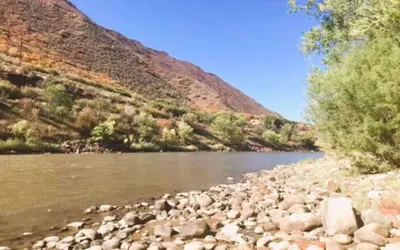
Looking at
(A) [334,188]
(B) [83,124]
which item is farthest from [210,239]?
(B) [83,124]

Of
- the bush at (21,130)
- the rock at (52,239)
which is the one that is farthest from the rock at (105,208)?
the bush at (21,130)

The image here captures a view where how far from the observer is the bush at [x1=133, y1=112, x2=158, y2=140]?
42.9 m

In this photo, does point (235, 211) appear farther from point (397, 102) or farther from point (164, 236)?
point (397, 102)

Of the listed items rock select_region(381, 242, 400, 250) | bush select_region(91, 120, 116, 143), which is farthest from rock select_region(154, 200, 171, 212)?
bush select_region(91, 120, 116, 143)

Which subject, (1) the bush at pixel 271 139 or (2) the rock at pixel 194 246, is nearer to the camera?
(2) the rock at pixel 194 246

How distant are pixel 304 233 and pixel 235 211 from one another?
2.11 m

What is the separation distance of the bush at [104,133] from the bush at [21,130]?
20.8 feet

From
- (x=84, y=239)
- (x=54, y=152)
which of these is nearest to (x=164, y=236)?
(x=84, y=239)

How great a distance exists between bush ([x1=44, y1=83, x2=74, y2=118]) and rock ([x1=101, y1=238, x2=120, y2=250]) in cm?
3460

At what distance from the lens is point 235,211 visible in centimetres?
796

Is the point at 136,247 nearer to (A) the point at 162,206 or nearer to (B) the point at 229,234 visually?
(B) the point at 229,234

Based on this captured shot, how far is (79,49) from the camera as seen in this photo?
9475 cm

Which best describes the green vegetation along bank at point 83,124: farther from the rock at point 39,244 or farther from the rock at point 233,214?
the rock at point 233,214

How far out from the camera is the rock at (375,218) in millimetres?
5656
